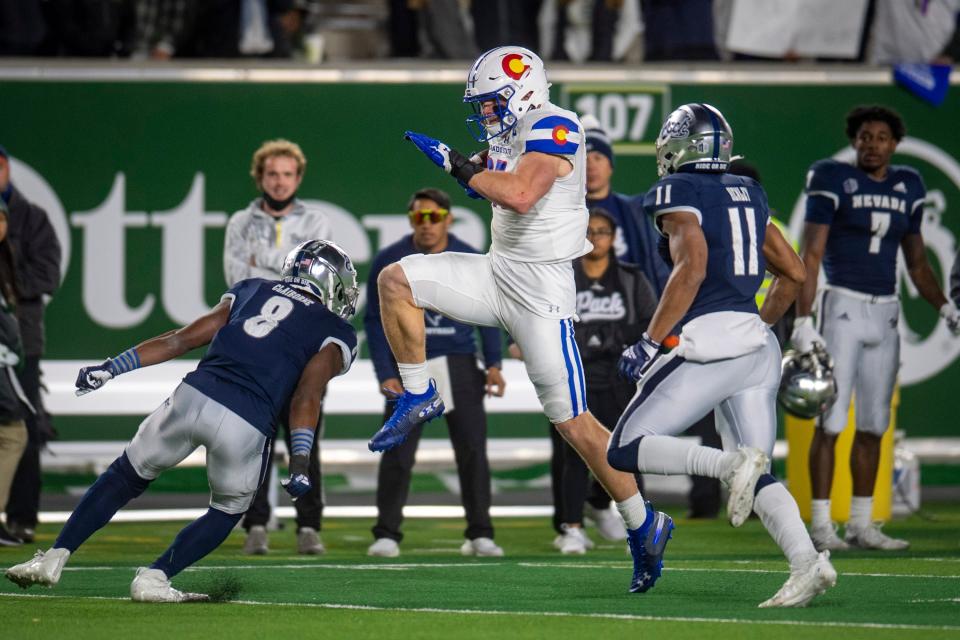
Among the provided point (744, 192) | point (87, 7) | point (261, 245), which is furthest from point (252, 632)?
point (87, 7)

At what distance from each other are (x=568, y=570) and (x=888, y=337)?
2.63 metres

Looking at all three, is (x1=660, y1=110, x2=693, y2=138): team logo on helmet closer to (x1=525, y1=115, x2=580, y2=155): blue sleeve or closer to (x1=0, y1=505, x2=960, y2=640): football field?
(x1=525, y1=115, x2=580, y2=155): blue sleeve

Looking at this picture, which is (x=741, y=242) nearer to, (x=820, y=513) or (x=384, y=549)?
(x=820, y=513)

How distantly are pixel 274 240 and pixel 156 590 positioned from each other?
10.7 feet

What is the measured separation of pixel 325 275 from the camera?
7.12 metres

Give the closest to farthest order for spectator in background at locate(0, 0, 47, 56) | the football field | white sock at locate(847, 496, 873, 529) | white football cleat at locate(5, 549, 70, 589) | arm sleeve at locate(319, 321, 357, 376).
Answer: the football field → white football cleat at locate(5, 549, 70, 589) → arm sleeve at locate(319, 321, 357, 376) → white sock at locate(847, 496, 873, 529) → spectator in background at locate(0, 0, 47, 56)

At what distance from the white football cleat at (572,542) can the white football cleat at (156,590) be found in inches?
123

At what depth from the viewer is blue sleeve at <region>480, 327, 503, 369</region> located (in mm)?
9797

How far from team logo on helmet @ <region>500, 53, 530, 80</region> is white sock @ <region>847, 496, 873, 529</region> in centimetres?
372

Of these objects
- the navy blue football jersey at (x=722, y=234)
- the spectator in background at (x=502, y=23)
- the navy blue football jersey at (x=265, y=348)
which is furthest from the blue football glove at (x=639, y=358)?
the spectator in background at (x=502, y=23)

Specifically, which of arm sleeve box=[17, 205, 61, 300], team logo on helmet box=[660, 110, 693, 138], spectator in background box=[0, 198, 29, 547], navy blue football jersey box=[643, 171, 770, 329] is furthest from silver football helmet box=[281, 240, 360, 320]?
arm sleeve box=[17, 205, 61, 300]

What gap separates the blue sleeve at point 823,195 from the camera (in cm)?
956

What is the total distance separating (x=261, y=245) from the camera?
9.53m

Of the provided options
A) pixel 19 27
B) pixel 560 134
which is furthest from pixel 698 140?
pixel 19 27
